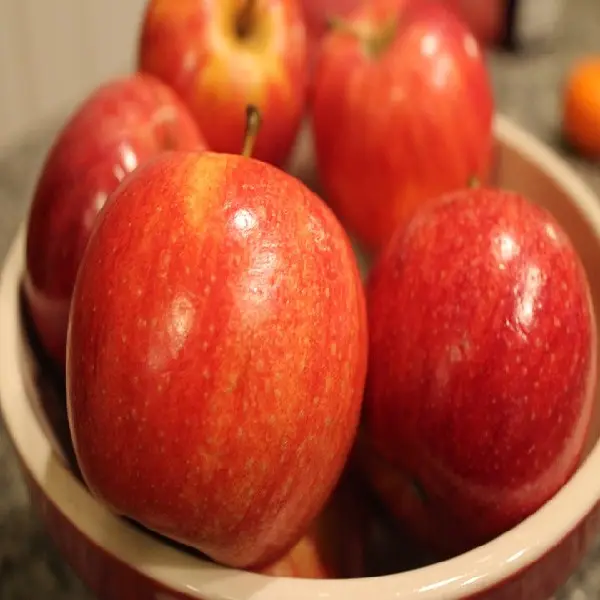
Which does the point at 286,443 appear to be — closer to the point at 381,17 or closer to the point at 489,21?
the point at 381,17

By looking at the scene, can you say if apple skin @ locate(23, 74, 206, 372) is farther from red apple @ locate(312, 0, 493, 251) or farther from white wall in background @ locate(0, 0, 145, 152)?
white wall in background @ locate(0, 0, 145, 152)

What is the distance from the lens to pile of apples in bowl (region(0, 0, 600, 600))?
1.00 ft

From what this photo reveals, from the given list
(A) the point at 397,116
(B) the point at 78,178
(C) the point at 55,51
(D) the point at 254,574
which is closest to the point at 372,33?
(A) the point at 397,116

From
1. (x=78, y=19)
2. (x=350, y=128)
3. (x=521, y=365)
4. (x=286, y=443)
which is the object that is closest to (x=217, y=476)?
(x=286, y=443)

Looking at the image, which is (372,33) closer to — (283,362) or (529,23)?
(283,362)

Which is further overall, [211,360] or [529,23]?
[529,23]

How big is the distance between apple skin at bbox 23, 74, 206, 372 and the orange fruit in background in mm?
449

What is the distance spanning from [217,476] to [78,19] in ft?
2.95

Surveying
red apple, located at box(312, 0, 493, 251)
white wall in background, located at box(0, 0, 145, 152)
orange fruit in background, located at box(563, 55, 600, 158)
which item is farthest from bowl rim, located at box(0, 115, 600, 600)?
white wall in background, located at box(0, 0, 145, 152)

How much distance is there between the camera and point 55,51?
3.51 ft

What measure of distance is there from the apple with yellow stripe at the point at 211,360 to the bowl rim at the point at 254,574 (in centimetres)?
1

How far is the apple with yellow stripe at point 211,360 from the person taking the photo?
0.99ft

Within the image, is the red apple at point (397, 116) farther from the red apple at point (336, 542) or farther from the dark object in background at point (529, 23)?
the dark object in background at point (529, 23)

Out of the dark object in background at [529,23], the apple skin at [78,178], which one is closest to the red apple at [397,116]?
the apple skin at [78,178]
